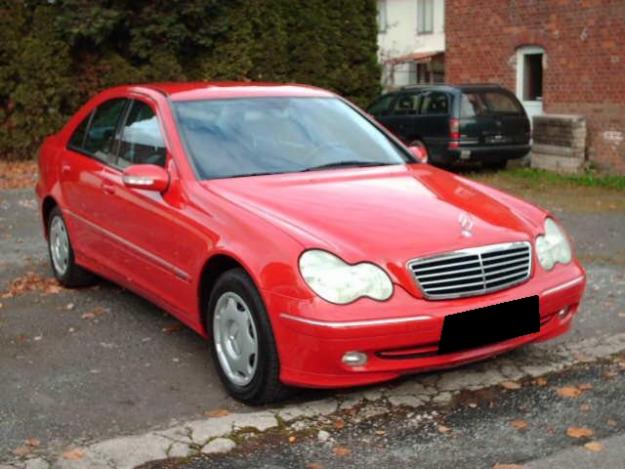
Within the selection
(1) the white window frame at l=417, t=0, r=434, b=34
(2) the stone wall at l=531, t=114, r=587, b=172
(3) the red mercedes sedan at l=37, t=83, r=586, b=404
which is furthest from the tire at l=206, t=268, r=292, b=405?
(1) the white window frame at l=417, t=0, r=434, b=34

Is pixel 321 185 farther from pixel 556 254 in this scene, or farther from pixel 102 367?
pixel 102 367

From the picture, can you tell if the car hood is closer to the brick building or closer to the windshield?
the windshield

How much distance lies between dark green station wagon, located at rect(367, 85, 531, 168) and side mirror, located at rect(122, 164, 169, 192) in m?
11.1

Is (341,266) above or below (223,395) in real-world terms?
above

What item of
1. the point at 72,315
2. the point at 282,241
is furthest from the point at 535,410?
the point at 72,315

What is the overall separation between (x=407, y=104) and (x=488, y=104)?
1.84 metres

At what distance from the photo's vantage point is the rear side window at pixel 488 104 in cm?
1561

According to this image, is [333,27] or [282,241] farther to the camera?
[333,27]

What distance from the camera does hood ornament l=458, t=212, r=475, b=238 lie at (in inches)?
172

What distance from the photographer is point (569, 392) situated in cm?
452

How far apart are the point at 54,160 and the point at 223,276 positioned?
3032 mm

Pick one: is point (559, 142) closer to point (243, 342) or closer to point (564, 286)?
point (564, 286)

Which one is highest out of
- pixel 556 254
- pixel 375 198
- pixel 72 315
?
pixel 375 198

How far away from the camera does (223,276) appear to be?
448 cm
